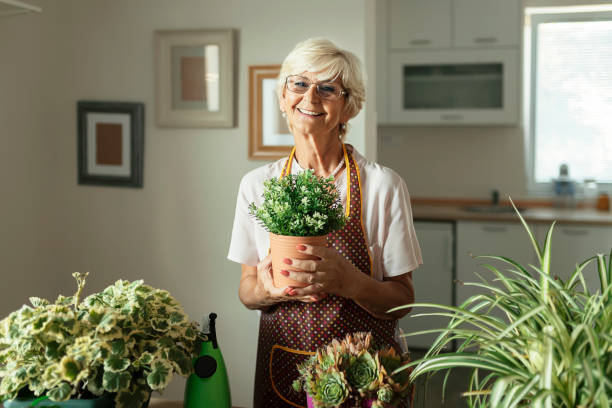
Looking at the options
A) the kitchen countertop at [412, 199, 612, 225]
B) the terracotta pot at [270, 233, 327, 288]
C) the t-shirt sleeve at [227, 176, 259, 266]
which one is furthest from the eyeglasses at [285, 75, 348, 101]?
the kitchen countertop at [412, 199, 612, 225]

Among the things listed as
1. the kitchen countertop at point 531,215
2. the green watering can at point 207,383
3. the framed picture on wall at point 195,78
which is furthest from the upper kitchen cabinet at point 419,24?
the green watering can at point 207,383

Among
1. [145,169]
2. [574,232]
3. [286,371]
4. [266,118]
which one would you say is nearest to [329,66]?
[286,371]

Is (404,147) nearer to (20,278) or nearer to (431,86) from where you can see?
(431,86)

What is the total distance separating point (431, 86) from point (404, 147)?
23.4 inches

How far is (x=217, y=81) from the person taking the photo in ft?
8.44

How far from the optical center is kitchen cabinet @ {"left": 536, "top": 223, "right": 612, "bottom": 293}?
372cm

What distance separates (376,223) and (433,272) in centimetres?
Answer: 263

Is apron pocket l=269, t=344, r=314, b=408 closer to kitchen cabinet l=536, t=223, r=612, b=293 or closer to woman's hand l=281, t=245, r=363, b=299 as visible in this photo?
woman's hand l=281, t=245, r=363, b=299

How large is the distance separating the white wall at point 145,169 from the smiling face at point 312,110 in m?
1.04

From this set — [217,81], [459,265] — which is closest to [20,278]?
[217,81]

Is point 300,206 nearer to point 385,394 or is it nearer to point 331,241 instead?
point 385,394

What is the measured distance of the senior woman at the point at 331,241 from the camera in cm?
144

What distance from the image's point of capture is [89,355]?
96cm

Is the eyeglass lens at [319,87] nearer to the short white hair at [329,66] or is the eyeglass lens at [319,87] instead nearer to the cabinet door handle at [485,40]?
the short white hair at [329,66]
